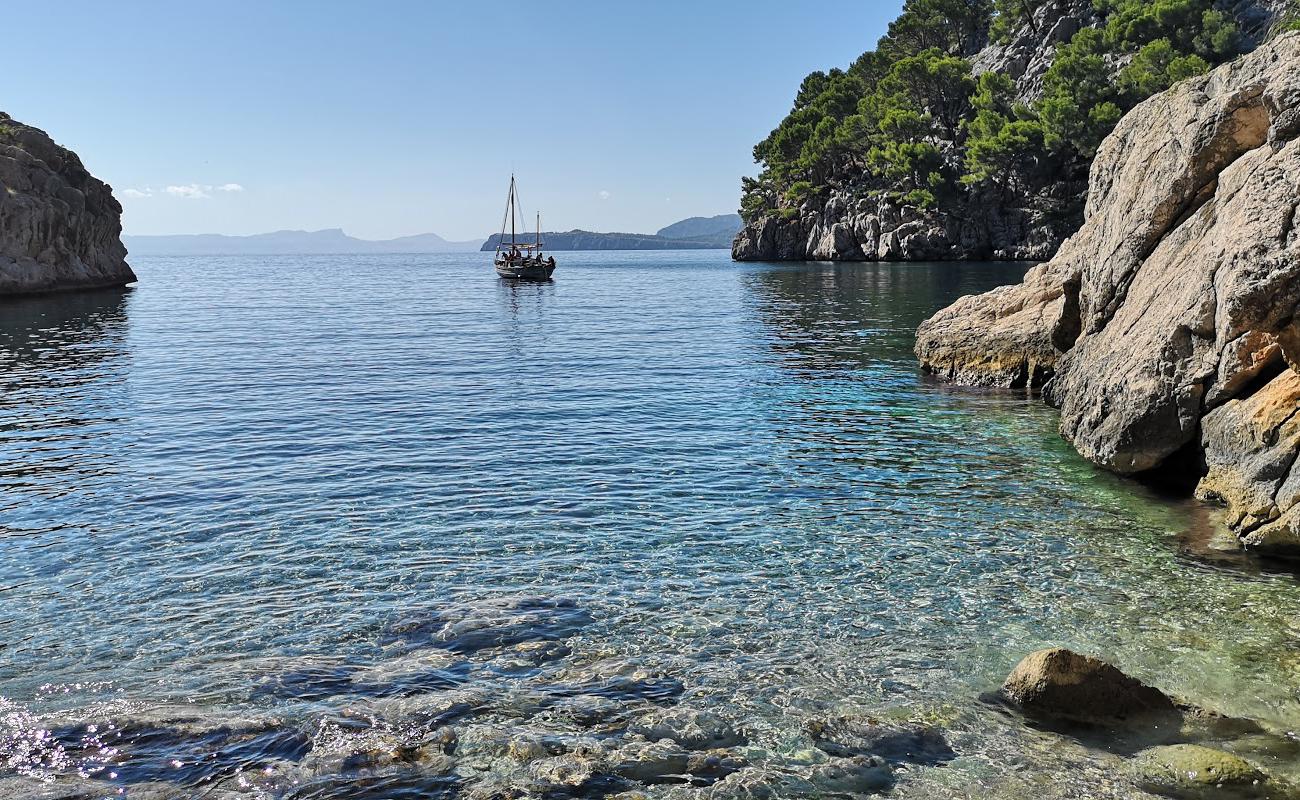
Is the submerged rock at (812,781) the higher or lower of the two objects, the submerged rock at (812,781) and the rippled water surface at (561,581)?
the lower

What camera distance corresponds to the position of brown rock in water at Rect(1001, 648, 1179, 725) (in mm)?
9203

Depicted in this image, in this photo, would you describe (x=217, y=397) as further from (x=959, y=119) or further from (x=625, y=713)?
(x=959, y=119)

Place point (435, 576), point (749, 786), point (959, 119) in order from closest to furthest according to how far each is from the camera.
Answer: point (749, 786) < point (435, 576) < point (959, 119)

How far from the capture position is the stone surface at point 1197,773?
310 inches

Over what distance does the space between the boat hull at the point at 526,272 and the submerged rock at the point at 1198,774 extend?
96342 mm

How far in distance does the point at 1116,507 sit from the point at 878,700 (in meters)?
9.08

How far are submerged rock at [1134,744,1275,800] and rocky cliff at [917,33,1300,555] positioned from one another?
21.3 feet

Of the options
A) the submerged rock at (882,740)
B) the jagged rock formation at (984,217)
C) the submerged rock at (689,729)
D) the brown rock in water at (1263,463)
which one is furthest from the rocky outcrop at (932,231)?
the submerged rock at (689,729)

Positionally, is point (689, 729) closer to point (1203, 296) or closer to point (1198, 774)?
point (1198, 774)

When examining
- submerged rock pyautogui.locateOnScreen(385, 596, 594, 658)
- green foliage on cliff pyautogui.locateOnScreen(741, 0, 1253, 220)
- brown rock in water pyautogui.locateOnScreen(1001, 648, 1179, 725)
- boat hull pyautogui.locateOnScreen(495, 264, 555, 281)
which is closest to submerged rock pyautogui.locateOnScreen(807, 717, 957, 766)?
brown rock in water pyautogui.locateOnScreen(1001, 648, 1179, 725)

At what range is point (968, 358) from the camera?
100 ft

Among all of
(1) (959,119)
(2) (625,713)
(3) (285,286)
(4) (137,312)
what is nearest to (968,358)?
(2) (625,713)

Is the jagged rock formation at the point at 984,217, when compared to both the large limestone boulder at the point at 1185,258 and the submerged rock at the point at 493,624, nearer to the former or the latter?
the large limestone boulder at the point at 1185,258

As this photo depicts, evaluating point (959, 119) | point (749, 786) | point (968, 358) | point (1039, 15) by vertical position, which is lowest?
point (749, 786)
